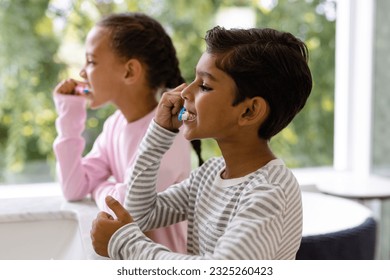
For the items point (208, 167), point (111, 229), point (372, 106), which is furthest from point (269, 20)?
point (111, 229)

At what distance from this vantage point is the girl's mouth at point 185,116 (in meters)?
0.87

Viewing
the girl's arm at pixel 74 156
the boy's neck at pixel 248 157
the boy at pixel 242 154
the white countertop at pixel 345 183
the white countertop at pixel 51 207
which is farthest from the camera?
the white countertop at pixel 345 183

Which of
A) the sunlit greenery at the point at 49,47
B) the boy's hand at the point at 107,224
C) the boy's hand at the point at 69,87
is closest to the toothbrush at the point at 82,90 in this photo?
the boy's hand at the point at 69,87

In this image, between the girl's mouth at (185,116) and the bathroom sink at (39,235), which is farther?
the bathroom sink at (39,235)

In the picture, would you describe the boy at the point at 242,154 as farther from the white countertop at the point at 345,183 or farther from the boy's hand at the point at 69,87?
the white countertop at the point at 345,183

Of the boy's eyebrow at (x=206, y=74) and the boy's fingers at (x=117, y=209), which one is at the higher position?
the boy's eyebrow at (x=206, y=74)

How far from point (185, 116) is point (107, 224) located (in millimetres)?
198

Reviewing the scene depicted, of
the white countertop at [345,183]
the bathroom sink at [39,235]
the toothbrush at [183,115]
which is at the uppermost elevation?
the toothbrush at [183,115]

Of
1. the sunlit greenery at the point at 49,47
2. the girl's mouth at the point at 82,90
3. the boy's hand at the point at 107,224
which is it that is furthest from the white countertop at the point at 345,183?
the boy's hand at the point at 107,224

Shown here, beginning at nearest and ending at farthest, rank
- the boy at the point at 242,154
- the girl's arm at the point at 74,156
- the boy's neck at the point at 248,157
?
1. the boy at the point at 242,154
2. the boy's neck at the point at 248,157
3. the girl's arm at the point at 74,156

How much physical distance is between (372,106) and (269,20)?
532 millimetres

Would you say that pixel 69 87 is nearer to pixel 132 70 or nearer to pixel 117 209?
pixel 132 70

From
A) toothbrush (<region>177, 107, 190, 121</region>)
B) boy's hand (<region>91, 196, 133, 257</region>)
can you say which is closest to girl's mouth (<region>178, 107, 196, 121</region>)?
toothbrush (<region>177, 107, 190, 121</region>)
